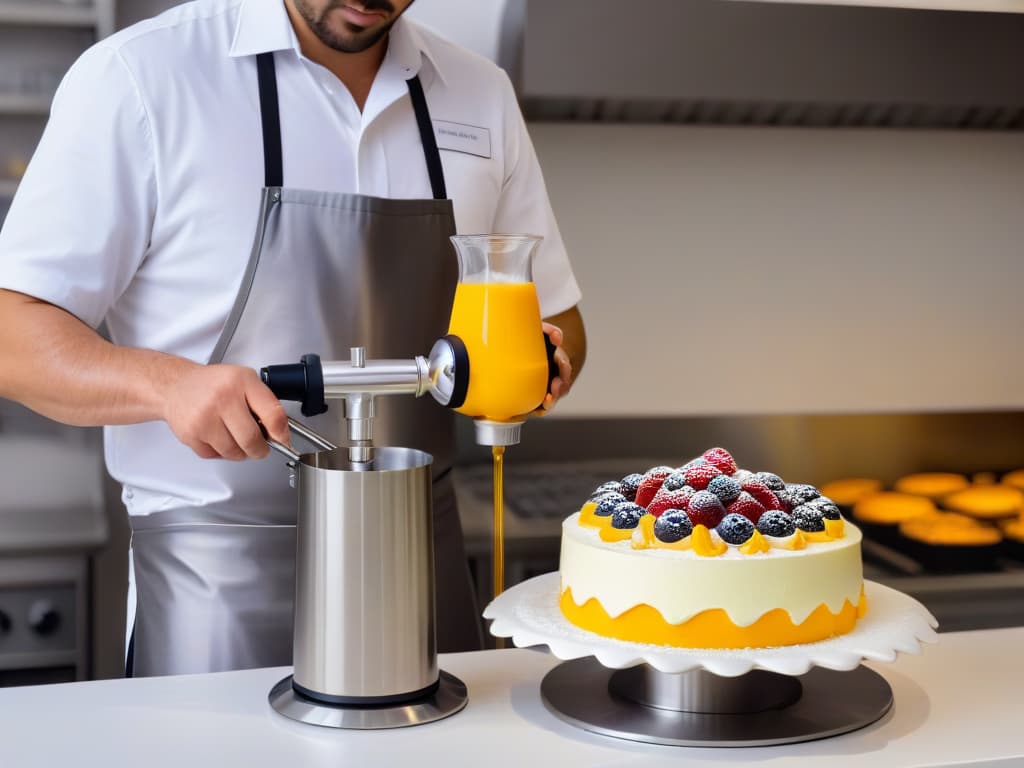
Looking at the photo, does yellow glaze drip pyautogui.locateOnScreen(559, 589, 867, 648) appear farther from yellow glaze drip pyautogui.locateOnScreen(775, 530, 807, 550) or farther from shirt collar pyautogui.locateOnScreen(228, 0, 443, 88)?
shirt collar pyautogui.locateOnScreen(228, 0, 443, 88)

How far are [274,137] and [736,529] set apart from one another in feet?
2.93

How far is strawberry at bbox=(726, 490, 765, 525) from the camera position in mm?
1140

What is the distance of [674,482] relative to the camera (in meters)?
1.17

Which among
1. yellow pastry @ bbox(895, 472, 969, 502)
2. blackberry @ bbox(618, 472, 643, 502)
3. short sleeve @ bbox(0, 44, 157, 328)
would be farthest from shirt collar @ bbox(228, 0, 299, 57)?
yellow pastry @ bbox(895, 472, 969, 502)

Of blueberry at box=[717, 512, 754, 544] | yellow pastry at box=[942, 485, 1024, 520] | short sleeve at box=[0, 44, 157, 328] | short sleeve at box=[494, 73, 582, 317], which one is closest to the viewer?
blueberry at box=[717, 512, 754, 544]

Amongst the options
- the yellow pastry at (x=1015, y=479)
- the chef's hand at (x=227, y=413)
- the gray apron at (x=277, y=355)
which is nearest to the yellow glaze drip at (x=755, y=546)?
the chef's hand at (x=227, y=413)

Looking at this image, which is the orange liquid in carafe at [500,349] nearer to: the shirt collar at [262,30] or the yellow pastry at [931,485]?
the shirt collar at [262,30]

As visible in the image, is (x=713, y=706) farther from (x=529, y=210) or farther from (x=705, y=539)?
(x=529, y=210)

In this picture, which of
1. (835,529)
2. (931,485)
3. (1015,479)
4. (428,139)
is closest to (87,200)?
(428,139)

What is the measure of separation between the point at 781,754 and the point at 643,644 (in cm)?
15

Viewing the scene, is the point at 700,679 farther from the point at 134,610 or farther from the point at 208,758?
the point at 134,610

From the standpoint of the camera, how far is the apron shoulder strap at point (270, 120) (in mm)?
1639

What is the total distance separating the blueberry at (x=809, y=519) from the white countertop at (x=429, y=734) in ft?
0.59

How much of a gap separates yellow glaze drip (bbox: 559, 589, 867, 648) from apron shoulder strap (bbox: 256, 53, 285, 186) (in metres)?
0.82
